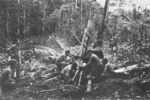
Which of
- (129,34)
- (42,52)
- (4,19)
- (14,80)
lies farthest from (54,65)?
(4,19)

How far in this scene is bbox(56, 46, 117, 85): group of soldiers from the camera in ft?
24.6

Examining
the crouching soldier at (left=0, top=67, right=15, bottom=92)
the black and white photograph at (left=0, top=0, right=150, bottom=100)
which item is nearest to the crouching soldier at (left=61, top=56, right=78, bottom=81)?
the black and white photograph at (left=0, top=0, right=150, bottom=100)

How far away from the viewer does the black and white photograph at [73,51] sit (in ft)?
22.4

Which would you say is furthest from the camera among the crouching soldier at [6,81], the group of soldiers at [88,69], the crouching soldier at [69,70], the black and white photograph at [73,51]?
the crouching soldier at [69,70]

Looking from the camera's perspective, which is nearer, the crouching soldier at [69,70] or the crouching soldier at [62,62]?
the crouching soldier at [69,70]

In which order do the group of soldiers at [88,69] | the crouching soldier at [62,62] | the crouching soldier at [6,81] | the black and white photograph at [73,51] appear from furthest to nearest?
the crouching soldier at [62,62], the group of soldiers at [88,69], the crouching soldier at [6,81], the black and white photograph at [73,51]

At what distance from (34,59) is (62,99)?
366 centimetres

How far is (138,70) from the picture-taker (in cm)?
689

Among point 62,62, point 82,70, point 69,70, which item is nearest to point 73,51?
point 62,62

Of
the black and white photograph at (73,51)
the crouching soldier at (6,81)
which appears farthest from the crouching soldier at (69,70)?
the crouching soldier at (6,81)

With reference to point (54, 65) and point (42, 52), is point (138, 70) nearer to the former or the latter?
point (54, 65)

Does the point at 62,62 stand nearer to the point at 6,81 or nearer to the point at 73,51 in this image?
the point at 73,51

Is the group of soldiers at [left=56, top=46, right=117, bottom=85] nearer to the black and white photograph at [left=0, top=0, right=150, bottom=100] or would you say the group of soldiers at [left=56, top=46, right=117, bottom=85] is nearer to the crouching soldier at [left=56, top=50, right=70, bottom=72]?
the black and white photograph at [left=0, top=0, right=150, bottom=100]

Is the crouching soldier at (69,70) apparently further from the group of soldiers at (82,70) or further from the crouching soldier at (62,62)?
the crouching soldier at (62,62)
